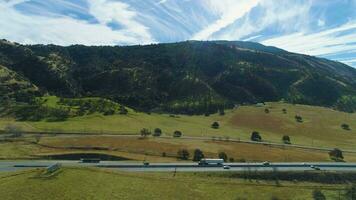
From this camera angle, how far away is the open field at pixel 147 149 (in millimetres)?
139500

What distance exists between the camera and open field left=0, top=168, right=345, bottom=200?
295ft

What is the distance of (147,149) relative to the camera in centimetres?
14912

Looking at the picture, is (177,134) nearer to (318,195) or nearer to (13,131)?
(13,131)

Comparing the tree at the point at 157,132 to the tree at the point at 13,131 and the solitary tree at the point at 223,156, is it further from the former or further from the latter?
the tree at the point at 13,131

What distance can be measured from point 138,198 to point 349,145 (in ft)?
409

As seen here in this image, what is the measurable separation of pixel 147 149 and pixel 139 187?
53773 mm

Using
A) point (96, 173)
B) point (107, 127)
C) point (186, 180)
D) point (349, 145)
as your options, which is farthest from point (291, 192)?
point (107, 127)

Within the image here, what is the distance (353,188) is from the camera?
328 feet

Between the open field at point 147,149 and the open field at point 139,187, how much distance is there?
3000cm

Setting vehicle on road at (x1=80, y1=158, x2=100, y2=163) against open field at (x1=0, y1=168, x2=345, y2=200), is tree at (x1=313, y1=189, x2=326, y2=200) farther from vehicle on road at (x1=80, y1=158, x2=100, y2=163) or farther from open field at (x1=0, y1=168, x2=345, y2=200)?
vehicle on road at (x1=80, y1=158, x2=100, y2=163)

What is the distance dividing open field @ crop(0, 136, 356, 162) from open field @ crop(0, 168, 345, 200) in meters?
30.0

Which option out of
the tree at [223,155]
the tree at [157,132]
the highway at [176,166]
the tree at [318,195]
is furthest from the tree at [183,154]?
the tree at [318,195]

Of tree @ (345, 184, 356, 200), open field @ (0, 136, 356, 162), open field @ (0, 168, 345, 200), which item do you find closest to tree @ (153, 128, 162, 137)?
open field @ (0, 136, 356, 162)


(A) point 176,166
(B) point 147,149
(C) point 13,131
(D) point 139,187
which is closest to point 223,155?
(A) point 176,166
